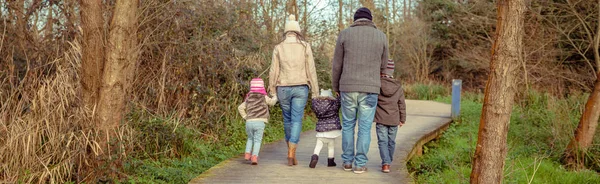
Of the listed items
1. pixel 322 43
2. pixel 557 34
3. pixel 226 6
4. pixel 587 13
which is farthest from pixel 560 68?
pixel 226 6

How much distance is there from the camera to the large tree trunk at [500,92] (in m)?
5.14

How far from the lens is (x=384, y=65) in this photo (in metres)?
6.52

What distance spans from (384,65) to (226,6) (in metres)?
6.20

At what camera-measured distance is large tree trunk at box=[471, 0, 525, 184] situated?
5141 mm

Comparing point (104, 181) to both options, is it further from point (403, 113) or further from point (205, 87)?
point (205, 87)

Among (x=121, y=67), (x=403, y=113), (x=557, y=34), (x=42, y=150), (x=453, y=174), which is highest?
(x=557, y=34)

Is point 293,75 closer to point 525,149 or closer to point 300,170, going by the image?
point 300,170

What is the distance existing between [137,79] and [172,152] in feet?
5.18

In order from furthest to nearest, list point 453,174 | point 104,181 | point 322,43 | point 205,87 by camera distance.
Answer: point 322,43 → point 205,87 → point 453,174 → point 104,181

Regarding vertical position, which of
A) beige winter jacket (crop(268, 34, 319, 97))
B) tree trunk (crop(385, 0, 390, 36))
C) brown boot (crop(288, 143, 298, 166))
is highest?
tree trunk (crop(385, 0, 390, 36))

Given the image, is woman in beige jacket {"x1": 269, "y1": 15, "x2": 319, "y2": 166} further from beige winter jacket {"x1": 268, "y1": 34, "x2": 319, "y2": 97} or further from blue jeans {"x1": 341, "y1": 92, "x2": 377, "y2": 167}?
blue jeans {"x1": 341, "y1": 92, "x2": 377, "y2": 167}

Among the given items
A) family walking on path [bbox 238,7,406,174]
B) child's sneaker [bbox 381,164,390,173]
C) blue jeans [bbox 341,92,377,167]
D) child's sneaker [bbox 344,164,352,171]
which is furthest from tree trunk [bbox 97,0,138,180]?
child's sneaker [bbox 381,164,390,173]

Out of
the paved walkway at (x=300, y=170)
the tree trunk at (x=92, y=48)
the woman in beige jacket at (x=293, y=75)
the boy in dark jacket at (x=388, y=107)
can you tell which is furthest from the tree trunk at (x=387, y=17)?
→ the tree trunk at (x=92, y=48)

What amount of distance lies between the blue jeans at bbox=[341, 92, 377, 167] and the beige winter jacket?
1.82ft
